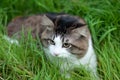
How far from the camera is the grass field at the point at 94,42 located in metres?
2.59

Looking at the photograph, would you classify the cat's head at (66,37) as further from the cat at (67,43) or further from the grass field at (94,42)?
the grass field at (94,42)

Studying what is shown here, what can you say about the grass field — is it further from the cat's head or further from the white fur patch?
the cat's head

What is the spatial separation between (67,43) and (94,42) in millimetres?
452

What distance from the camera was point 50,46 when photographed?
2533 millimetres

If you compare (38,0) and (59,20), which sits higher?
(38,0)

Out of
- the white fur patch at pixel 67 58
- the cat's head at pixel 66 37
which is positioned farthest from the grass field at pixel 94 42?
the cat's head at pixel 66 37

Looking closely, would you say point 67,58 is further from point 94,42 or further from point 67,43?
point 94,42

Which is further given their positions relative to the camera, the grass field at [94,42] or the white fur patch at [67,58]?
the grass field at [94,42]

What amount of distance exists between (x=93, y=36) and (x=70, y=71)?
17.0 inches

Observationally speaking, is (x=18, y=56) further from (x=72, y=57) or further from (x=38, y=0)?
(x=38, y=0)

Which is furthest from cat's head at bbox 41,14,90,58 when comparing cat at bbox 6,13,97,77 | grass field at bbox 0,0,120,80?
grass field at bbox 0,0,120,80

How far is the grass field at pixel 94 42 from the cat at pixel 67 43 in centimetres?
7

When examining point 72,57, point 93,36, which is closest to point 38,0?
point 93,36

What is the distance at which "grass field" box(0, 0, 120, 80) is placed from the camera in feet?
8.49
